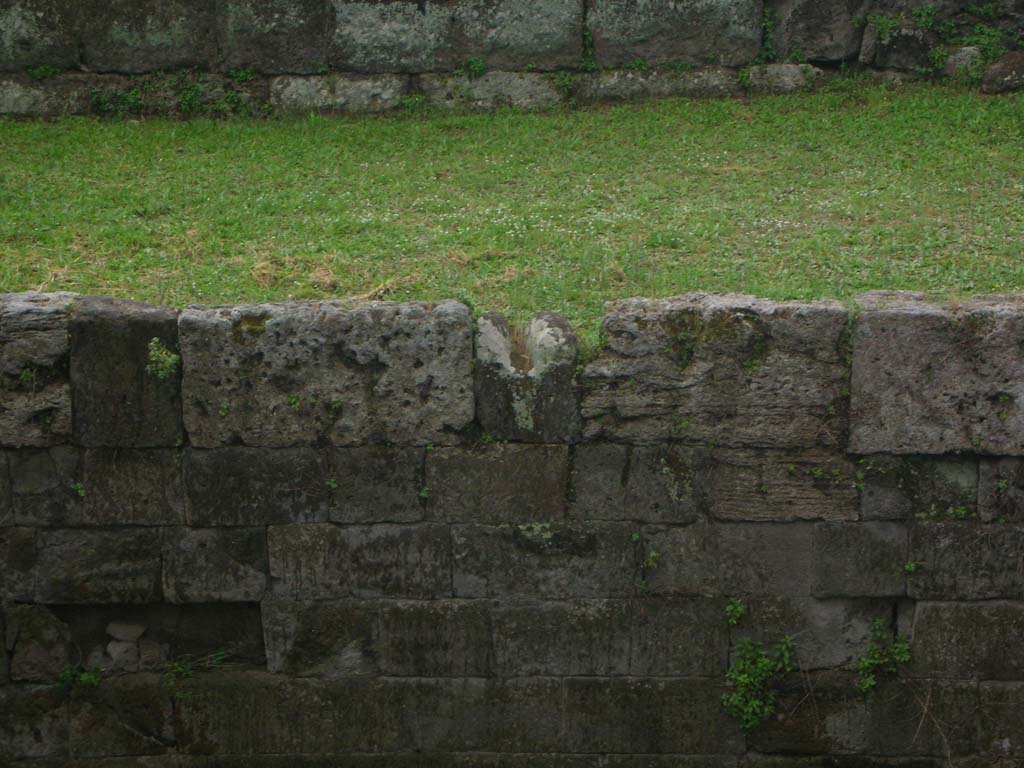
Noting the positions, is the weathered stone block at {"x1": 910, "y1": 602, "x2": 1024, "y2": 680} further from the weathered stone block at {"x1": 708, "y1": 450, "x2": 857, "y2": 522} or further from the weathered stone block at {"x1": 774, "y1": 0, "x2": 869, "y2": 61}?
the weathered stone block at {"x1": 774, "y1": 0, "x2": 869, "y2": 61}

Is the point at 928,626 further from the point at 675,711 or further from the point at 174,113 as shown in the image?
the point at 174,113

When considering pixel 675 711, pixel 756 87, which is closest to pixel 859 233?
pixel 756 87

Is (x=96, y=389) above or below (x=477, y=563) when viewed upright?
above

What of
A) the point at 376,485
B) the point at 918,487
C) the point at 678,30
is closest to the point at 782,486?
the point at 918,487

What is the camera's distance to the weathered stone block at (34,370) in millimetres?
5707

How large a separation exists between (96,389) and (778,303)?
319 cm

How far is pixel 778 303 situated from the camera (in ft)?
18.8

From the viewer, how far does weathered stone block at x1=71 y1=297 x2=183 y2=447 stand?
5723 millimetres

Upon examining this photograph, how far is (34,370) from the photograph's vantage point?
5.76 meters

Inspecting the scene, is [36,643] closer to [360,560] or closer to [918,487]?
[360,560]

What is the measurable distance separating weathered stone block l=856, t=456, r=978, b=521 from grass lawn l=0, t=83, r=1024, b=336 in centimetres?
211

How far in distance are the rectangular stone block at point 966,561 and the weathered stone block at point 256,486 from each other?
2813mm

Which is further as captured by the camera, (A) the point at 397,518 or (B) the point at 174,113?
(B) the point at 174,113

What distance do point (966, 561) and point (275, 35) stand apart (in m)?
8.44
